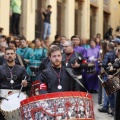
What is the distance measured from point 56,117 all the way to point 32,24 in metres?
13.2

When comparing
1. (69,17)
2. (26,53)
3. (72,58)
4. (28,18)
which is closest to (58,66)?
(72,58)

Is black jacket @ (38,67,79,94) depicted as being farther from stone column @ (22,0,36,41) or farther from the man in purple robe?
stone column @ (22,0,36,41)

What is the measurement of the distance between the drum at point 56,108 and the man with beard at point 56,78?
3.04 ft

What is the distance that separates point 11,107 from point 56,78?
1092 mm

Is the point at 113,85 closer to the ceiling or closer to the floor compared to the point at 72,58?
closer to the floor

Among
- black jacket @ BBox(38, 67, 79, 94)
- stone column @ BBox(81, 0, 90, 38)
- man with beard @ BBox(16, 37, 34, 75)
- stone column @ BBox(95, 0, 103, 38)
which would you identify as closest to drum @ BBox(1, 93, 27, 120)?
black jacket @ BBox(38, 67, 79, 94)

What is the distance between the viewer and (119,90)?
22.6ft

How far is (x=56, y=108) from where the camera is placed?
16.2 feet

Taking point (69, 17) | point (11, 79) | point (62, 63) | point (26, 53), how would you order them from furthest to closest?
point (69, 17)
point (26, 53)
point (11, 79)
point (62, 63)

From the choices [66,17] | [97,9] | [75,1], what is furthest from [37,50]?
[97,9]

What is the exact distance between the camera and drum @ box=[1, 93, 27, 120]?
664 centimetres

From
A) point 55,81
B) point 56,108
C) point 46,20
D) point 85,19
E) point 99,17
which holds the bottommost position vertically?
point 56,108

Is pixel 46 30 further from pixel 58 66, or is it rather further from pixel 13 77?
pixel 58 66

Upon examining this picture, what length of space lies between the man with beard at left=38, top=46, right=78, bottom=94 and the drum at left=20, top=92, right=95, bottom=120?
0.93 m
